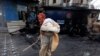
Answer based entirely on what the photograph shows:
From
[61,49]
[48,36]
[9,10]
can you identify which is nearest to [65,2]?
[9,10]

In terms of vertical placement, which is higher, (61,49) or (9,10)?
(9,10)

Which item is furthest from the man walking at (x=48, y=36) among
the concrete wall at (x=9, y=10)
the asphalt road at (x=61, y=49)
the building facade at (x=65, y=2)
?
the building facade at (x=65, y=2)

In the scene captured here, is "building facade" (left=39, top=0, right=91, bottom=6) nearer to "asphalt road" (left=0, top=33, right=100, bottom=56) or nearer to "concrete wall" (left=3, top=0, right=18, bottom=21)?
"concrete wall" (left=3, top=0, right=18, bottom=21)

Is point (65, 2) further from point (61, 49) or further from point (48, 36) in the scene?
point (48, 36)

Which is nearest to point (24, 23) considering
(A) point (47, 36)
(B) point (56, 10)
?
(B) point (56, 10)

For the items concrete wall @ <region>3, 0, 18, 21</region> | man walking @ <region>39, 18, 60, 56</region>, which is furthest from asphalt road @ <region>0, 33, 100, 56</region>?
concrete wall @ <region>3, 0, 18, 21</region>

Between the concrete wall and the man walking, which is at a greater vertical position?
the man walking

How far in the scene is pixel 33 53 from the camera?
13.0 meters

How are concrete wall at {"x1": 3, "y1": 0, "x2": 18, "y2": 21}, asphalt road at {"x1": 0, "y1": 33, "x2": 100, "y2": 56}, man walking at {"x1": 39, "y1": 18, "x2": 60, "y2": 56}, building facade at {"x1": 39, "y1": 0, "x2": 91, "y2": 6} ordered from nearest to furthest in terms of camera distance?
man walking at {"x1": 39, "y1": 18, "x2": 60, "y2": 56} → asphalt road at {"x1": 0, "y1": 33, "x2": 100, "y2": 56} → concrete wall at {"x1": 3, "y1": 0, "x2": 18, "y2": 21} → building facade at {"x1": 39, "y1": 0, "x2": 91, "y2": 6}

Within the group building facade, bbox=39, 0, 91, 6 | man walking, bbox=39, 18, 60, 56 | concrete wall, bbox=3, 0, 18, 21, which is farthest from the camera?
building facade, bbox=39, 0, 91, 6

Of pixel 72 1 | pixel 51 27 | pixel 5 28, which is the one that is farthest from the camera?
pixel 72 1

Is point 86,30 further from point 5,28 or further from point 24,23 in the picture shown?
point 5,28

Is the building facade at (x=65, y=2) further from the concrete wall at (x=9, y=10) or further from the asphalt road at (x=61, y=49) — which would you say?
the asphalt road at (x=61, y=49)

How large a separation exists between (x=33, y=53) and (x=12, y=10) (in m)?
16.7
